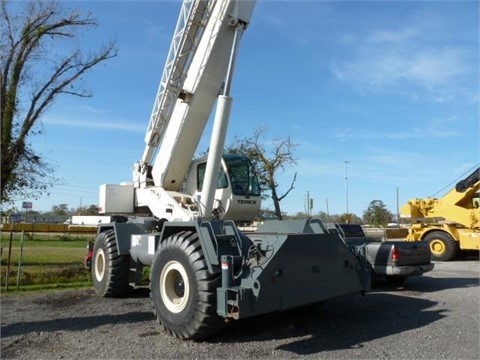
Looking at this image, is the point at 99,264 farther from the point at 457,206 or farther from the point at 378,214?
the point at 378,214

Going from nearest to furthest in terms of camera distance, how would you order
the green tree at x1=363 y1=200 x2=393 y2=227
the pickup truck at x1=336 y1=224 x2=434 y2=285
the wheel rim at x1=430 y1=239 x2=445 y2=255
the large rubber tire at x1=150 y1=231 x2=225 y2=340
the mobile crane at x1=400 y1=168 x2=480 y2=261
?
the large rubber tire at x1=150 y1=231 x2=225 y2=340, the pickup truck at x1=336 y1=224 x2=434 y2=285, the mobile crane at x1=400 y1=168 x2=480 y2=261, the wheel rim at x1=430 y1=239 x2=445 y2=255, the green tree at x1=363 y1=200 x2=393 y2=227

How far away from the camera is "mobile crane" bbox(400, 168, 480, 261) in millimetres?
17578

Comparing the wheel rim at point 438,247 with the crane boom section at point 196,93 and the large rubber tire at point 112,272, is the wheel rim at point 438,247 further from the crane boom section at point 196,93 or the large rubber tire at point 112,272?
the large rubber tire at point 112,272

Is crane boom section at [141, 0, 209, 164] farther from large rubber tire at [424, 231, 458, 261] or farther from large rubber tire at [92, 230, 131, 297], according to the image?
large rubber tire at [424, 231, 458, 261]

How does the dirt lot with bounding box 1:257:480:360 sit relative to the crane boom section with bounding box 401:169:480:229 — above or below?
below

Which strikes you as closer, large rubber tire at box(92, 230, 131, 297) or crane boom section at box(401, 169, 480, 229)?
large rubber tire at box(92, 230, 131, 297)

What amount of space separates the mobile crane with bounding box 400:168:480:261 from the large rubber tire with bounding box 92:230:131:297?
1313 cm

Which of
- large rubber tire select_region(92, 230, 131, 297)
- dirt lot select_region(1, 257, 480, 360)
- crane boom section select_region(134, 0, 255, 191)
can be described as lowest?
dirt lot select_region(1, 257, 480, 360)

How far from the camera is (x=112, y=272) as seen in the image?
30.2 feet

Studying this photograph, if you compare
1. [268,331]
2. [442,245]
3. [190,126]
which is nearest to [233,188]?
[190,126]

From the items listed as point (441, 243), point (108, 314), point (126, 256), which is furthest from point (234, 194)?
point (441, 243)

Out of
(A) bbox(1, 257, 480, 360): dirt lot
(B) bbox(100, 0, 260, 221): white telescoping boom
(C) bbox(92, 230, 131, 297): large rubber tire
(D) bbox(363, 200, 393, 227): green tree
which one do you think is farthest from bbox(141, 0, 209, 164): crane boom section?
(D) bbox(363, 200, 393, 227): green tree

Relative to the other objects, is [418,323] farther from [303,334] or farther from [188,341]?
[188,341]

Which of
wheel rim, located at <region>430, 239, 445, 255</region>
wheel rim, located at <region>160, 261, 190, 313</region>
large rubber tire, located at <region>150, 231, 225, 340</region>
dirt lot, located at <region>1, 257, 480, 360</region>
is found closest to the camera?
A: dirt lot, located at <region>1, 257, 480, 360</region>
